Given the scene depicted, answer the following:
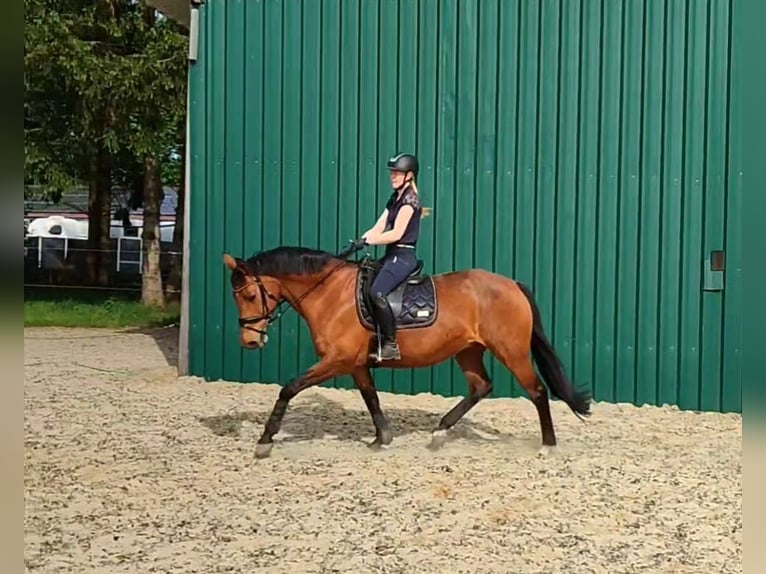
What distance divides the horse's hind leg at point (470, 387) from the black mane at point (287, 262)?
127cm

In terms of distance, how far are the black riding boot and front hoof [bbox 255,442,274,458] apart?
100 cm

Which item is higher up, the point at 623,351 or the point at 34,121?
the point at 34,121

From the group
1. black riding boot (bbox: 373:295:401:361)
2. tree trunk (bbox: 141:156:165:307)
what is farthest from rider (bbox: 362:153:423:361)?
tree trunk (bbox: 141:156:165:307)

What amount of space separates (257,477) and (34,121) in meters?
12.1

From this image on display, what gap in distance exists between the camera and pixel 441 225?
9.54 meters

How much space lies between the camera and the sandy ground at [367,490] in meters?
4.58

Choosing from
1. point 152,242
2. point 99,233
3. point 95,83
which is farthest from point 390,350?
point 99,233

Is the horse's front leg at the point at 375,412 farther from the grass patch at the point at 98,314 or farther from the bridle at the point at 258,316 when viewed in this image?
the grass patch at the point at 98,314

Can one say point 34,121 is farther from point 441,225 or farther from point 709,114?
point 709,114

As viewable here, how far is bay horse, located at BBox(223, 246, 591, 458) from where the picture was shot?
6496mm

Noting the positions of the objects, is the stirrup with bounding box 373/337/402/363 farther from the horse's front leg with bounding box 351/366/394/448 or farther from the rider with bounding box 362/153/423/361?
the horse's front leg with bounding box 351/366/394/448

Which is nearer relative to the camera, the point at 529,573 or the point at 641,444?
the point at 529,573

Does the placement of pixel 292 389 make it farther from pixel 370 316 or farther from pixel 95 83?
pixel 95 83
